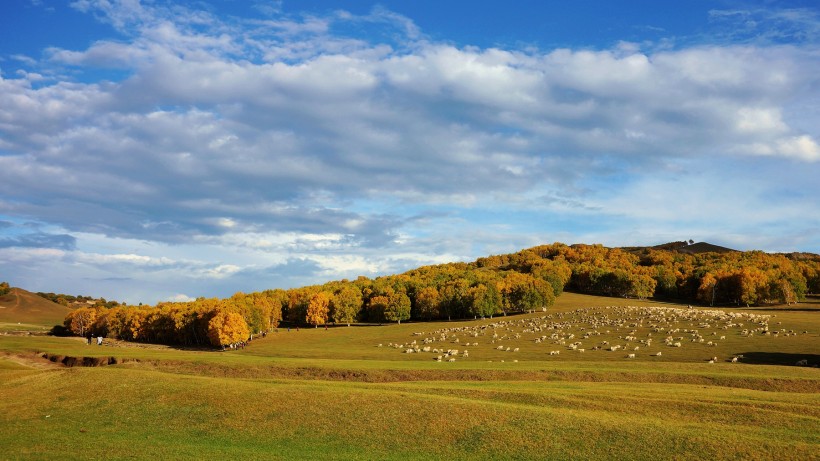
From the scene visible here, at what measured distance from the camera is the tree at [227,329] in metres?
111

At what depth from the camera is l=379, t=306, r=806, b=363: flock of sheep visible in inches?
3142

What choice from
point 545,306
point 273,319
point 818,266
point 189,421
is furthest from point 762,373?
point 818,266

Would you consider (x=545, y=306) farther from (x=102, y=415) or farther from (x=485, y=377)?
(x=102, y=415)

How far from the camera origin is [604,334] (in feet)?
310

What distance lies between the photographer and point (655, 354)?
72312 millimetres

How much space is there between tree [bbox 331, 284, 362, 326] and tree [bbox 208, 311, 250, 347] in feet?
138

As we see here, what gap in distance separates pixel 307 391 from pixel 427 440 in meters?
11.9

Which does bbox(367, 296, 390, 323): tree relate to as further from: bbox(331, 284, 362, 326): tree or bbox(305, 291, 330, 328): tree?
bbox(305, 291, 330, 328): tree

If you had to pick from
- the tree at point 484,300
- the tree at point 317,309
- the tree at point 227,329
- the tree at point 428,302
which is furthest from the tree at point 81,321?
the tree at point 484,300

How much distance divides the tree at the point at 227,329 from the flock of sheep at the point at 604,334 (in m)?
33.8

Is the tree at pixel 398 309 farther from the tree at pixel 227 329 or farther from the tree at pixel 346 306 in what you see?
the tree at pixel 227 329

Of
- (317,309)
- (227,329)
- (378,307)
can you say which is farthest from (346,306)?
(227,329)

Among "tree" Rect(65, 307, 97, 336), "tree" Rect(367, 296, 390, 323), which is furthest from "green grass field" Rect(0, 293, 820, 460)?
"tree" Rect(65, 307, 97, 336)

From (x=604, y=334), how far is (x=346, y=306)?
259 feet
